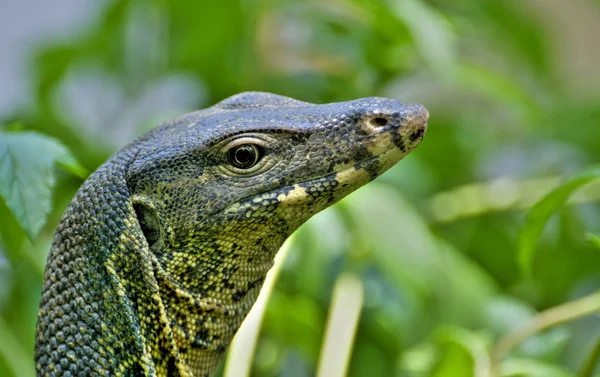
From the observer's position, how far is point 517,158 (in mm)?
3768

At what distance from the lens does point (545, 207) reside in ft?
5.30

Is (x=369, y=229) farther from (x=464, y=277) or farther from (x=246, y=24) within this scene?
(x=246, y=24)

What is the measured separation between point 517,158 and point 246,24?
1.44 meters

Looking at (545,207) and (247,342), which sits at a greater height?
(545,207)

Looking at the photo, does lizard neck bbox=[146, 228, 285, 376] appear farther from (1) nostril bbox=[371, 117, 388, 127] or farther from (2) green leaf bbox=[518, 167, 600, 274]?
(2) green leaf bbox=[518, 167, 600, 274]

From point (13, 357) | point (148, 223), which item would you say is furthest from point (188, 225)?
point (13, 357)

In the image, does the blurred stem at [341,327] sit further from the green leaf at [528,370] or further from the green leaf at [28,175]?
the green leaf at [28,175]

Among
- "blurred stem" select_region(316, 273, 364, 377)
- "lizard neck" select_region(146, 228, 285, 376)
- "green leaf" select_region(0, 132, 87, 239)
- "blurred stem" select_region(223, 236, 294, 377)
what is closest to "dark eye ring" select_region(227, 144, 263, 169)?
"lizard neck" select_region(146, 228, 285, 376)

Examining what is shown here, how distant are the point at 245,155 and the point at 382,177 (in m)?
1.36

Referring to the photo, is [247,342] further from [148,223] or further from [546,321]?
[546,321]

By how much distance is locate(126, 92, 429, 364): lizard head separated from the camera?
1479 mm

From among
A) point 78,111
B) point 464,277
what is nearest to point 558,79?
point 464,277

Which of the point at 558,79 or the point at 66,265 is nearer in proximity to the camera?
the point at 66,265

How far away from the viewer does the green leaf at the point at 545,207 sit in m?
1.54
